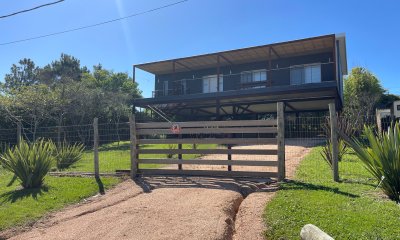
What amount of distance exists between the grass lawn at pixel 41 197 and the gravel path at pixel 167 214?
318mm

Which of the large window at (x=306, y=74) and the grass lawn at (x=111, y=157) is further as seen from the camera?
the large window at (x=306, y=74)

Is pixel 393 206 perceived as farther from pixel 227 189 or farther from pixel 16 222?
pixel 16 222

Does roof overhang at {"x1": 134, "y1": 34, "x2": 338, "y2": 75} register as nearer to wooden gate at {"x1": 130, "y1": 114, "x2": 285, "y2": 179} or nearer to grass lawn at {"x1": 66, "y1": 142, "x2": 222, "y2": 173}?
grass lawn at {"x1": 66, "y1": 142, "x2": 222, "y2": 173}

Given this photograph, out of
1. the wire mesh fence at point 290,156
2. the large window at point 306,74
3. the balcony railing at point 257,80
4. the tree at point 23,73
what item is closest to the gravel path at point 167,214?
the wire mesh fence at point 290,156

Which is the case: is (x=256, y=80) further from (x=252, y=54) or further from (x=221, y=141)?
(x=221, y=141)

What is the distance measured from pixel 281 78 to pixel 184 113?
8618 mm

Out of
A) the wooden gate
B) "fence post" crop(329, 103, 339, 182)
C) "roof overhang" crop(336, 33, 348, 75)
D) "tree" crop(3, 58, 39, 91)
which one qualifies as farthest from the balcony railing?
"tree" crop(3, 58, 39, 91)

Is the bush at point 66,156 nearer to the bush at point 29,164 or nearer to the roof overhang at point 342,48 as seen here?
the bush at point 29,164

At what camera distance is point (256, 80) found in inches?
958

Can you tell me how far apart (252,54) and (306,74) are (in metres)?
4.08

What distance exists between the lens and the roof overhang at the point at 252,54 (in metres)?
19.8

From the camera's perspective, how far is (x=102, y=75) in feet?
135

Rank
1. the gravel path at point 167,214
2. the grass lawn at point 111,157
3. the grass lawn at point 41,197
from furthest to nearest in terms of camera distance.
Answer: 1. the grass lawn at point 111,157
2. the grass lawn at point 41,197
3. the gravel path at point 167,214

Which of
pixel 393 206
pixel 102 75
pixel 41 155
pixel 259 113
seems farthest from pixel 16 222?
pixel 102 75
